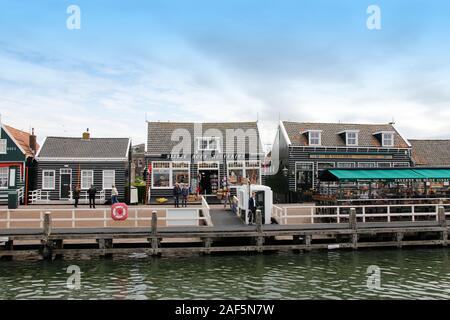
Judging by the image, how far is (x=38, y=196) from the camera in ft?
106

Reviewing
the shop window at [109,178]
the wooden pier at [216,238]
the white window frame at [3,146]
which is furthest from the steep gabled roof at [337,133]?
the white window frame at [3,146]

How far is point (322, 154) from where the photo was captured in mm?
35375

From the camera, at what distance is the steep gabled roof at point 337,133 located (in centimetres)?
3609

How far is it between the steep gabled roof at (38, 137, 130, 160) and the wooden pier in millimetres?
15249

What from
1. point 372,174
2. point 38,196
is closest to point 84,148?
point 38,196

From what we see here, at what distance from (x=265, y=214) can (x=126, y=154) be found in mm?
17078

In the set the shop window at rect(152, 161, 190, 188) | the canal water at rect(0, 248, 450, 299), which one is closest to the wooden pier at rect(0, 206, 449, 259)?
the canal water at rect(0, 248, 450, 299)

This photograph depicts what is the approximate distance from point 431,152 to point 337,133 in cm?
978

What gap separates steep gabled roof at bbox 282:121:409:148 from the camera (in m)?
36.1

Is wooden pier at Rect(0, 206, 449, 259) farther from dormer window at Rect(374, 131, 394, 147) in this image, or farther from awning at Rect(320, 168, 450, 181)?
dormer window at Rect(374, 131, 394, 147)

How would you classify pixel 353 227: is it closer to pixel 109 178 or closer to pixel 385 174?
pixel 385 174
